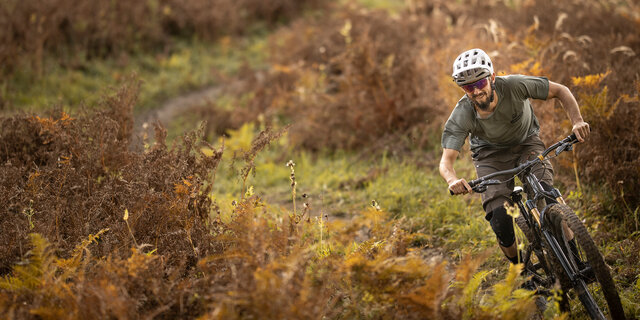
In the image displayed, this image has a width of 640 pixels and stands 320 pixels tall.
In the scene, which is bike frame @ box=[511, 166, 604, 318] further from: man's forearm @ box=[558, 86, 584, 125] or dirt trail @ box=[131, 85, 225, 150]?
dirt trail @ box=[131, 85, 225, 150]

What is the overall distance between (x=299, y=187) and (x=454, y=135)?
387 centimetres

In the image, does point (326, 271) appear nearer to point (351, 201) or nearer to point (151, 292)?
point (151, 292)

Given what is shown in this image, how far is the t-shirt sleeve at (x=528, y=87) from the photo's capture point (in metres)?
4.15

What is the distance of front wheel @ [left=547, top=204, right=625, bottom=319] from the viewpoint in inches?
134

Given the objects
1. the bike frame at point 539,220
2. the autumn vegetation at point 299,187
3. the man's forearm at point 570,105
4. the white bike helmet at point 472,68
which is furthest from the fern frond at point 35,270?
the man's forearm at point 570,105

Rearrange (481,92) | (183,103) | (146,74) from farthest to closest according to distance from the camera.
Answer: (146,74)
(183,103)
(481,92)

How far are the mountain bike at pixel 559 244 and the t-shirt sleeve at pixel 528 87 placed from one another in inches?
19.4

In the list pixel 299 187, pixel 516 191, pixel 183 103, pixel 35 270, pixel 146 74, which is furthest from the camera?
pixel 146 74

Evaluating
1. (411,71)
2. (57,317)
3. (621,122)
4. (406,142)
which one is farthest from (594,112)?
(57,317)

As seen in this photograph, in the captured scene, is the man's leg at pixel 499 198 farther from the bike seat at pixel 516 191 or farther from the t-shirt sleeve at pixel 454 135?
the t-shirt sleeve at pixel 454 135

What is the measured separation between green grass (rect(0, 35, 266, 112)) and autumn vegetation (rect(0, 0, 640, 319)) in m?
0.29

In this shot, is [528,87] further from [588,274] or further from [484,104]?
[588,274]

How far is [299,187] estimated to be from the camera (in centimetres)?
768

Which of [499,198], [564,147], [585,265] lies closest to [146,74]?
[499,198]
